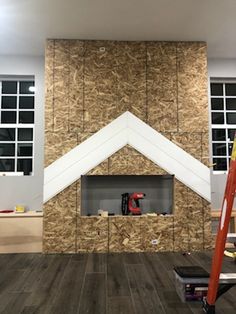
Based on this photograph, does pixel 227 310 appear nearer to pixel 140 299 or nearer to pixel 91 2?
pixel 140 299

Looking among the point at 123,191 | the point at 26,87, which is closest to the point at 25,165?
the point at 26,87

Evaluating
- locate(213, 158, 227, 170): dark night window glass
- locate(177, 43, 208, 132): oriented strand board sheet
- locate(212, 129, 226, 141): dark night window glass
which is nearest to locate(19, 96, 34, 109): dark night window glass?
locate(177, 43, 208, 132): oriented strand board sheet

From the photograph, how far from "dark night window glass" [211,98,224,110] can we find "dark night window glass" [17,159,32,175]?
3.84 meters

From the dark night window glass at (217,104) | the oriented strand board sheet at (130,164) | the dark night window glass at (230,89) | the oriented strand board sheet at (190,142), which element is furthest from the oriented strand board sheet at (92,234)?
the dark night window glass at (230,89)

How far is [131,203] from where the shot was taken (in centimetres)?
467

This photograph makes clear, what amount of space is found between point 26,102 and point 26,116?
0.29 meters

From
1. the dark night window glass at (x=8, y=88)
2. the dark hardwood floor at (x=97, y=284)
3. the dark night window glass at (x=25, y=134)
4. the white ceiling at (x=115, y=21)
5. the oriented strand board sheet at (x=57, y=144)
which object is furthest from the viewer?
the dark night window glass at (x=8, y=88)

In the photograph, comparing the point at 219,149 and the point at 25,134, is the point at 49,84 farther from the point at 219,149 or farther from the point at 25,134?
the point at 219,149

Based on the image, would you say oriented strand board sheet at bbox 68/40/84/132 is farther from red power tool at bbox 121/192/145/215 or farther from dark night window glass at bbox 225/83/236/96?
dark night window glass at bbox 225/83/236/96

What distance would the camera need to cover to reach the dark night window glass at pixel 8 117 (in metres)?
5.21

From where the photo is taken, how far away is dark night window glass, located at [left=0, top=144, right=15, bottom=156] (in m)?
5.16

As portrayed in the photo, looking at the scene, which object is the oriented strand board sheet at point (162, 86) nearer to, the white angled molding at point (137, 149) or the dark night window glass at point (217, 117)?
the white angled molding at point (137, 149)

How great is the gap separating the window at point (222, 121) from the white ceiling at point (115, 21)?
0.96 m

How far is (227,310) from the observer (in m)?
2.43
